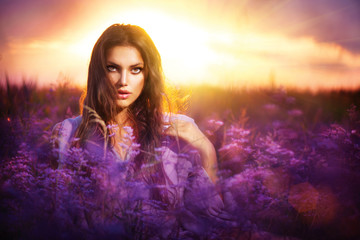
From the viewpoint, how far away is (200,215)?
147cm

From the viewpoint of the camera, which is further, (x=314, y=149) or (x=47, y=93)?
(x=47, y=93)

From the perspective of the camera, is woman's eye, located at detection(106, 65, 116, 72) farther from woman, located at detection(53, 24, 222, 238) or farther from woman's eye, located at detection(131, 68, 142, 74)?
woman's eye, located at detection(131, 68, 142, 74)

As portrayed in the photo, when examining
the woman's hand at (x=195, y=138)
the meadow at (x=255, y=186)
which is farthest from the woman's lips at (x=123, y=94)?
the meadow at (x=255, y=186)

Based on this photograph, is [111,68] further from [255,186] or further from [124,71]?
[255,186]

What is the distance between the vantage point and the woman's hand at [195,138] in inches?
96.7

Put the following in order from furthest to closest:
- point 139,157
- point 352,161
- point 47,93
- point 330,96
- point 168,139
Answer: point 47,93 < point 330,96 < point 168,139 < point 139,157 < point 352,161

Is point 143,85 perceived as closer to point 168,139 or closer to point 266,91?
point 168,139

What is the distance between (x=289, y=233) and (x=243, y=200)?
49 centimetres

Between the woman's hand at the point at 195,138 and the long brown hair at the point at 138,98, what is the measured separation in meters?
0.13

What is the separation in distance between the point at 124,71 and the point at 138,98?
367 mm

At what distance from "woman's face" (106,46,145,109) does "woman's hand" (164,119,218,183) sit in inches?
17.7

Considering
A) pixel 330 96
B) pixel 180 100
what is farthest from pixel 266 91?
pixel 180 100

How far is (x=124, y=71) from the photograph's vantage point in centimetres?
231

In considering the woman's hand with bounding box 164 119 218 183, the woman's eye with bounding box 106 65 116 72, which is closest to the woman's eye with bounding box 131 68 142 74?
the woman's eye with bounding box 106 65 116 72
